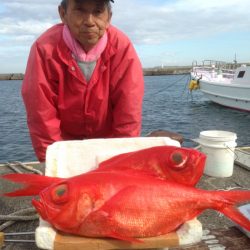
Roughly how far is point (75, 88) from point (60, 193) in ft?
5.04

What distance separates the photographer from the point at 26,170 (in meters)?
4.44

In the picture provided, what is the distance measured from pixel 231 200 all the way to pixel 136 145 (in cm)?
81

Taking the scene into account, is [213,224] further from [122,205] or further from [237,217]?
[122,205]

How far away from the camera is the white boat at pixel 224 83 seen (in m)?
22.0

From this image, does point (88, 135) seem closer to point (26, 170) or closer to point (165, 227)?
point (26, 170)

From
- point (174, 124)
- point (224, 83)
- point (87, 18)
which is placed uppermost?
point (87, 18)

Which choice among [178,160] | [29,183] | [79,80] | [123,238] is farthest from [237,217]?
[79,80]

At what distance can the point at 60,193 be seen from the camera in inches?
68.9

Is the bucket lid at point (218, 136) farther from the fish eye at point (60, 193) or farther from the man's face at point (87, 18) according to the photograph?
the fish eye at point (60, 193)

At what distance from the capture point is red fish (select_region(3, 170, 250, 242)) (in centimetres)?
172

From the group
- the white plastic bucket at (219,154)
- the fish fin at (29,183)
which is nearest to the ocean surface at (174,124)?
the white plastic bucket at (219,154)

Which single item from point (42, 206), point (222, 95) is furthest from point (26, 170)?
point (222, 95)

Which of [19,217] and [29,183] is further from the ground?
[29,183]

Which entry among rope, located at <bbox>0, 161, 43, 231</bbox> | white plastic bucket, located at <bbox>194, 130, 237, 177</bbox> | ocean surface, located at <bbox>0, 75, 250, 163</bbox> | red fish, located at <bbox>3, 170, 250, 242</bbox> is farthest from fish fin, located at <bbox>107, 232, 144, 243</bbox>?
ocean surface, located at <bbox>0, 75, 250, 163</bbox>
